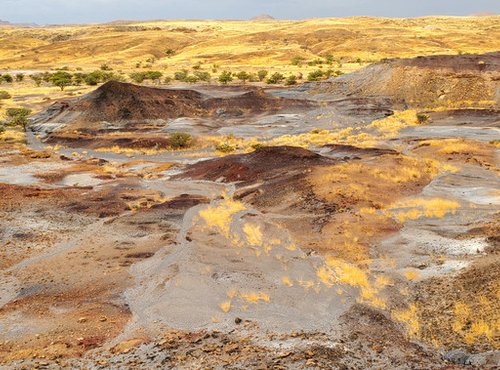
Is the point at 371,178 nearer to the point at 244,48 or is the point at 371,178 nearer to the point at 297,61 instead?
the point at 297,61

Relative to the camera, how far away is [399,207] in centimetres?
2228

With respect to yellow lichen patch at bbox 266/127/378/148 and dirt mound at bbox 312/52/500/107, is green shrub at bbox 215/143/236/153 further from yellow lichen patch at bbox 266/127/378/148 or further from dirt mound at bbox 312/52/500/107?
dirt mound at bbox 312/52/500/107

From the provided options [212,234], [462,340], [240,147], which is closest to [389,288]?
[462,340]

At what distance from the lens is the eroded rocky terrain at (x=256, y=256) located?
1174cm

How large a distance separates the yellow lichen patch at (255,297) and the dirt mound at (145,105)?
39804 mm

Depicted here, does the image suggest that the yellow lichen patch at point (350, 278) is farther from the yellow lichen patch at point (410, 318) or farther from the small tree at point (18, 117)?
the small tree at point (18, 117)

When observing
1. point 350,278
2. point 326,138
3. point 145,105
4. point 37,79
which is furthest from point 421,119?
point 37,79

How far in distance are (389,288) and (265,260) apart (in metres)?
4.25

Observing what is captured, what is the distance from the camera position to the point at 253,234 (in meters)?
19.3

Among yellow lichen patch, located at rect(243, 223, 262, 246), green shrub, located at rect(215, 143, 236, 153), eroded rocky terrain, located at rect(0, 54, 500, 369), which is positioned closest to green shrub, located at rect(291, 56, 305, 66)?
eroded rocky terrain, located at rect(0, 54, 500, 369)

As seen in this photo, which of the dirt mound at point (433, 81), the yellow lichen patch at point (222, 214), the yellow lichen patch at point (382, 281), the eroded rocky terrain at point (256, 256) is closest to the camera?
the eroded rocky terrain at point (256, 256)

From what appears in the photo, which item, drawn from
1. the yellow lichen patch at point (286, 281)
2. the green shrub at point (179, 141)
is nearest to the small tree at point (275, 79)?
the green shrub at point (179, 141)

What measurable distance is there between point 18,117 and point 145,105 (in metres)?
13.0

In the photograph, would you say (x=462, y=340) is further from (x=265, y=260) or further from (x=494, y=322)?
(x=265, y=260)
